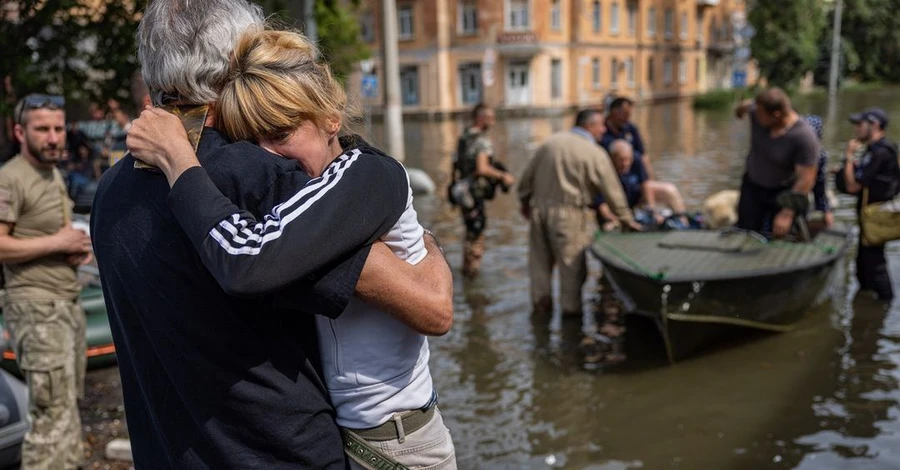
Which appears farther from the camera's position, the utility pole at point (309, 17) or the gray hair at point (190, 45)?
the utility pole at point (309, 17)

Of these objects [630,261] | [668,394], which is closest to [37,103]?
[630,261]

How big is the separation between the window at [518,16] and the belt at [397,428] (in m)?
44.9

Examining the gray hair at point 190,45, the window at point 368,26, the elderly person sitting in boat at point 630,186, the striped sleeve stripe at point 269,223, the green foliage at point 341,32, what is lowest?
the elderly person sitting in boat at point 630,186

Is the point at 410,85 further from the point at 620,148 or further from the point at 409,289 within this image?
the point at 409,289

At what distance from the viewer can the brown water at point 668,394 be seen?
199 inches

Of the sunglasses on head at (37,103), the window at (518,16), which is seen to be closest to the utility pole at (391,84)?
the sunglasses on head at (37,103)

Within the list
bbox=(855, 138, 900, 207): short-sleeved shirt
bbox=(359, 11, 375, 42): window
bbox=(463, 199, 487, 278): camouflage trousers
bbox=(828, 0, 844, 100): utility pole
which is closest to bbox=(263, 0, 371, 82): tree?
bbox=(463, 199, 487, 278): camouflage trousers

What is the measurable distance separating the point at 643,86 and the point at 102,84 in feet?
172

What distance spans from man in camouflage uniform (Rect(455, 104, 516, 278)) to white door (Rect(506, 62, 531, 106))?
36.6m

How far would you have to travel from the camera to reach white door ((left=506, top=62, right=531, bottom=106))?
4547 cm

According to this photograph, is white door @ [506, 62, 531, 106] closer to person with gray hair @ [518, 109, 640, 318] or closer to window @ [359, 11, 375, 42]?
window @ [359, 11, 375, 42]

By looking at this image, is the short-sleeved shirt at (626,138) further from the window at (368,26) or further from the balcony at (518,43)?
the window at (368,26)

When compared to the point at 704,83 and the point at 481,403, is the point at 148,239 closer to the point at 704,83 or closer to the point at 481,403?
the point at 481,403

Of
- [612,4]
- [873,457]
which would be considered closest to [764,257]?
[873,457]
